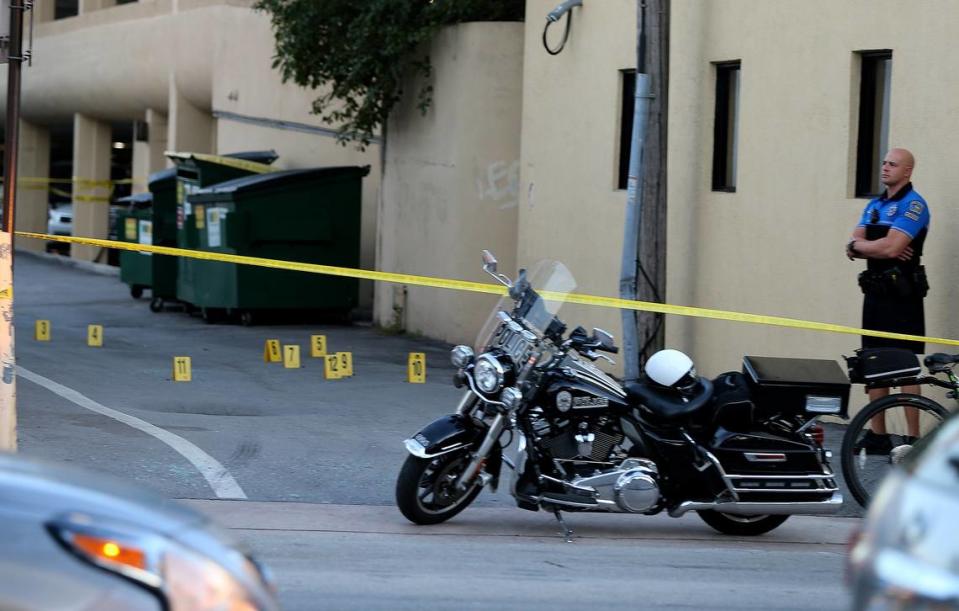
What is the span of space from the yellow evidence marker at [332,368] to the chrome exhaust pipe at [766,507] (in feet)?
21.7

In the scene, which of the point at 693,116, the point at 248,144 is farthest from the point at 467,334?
the point at 248,144

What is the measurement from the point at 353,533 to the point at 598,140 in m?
7.72

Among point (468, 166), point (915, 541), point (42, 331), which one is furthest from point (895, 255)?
point (42, 331)

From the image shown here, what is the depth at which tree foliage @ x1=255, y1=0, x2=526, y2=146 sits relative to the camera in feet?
56.5

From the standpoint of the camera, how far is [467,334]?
16844 millimetres

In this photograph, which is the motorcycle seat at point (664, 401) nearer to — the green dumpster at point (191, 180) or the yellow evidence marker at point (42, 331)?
the yellow evidence marker at point (42, 331)

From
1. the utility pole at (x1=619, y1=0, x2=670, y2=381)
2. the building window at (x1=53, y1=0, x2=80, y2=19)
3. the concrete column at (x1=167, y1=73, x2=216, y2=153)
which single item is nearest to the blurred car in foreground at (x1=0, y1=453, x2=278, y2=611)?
the utility pole at (x1=619, y1=0, x2=670, y2=381)

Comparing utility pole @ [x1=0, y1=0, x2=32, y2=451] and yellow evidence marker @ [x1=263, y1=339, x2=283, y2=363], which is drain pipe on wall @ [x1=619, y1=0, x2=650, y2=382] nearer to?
yellow evidence marker @ [x1=263, y1=339, x2=283, y2=363]

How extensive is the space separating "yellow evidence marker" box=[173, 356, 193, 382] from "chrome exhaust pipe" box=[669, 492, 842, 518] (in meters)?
6.77

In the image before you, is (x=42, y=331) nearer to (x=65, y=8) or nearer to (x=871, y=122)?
(x=871, y=122)

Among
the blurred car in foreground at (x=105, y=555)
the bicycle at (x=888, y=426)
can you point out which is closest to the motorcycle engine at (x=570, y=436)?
the bicycle at (x=888, y=426)

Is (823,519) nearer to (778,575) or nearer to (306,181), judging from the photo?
(778,575)

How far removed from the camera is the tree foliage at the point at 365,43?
17.2 metres

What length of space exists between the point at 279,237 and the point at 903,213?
10661mm
